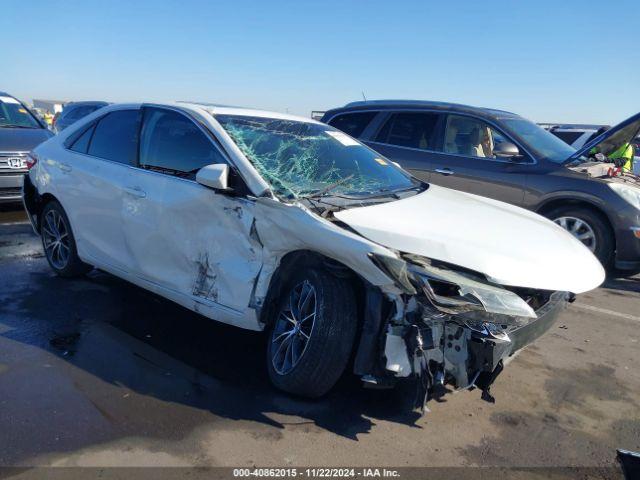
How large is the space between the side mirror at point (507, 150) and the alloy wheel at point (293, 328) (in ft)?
13.5

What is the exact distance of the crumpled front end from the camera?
2.60m

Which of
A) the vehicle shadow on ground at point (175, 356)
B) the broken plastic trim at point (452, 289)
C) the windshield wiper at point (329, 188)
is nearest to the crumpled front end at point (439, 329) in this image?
the broken plastic trim at point (452, 289)

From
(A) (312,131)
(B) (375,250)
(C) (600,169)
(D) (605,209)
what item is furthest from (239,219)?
(C) (600,169)

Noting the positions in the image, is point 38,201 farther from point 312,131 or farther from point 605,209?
point 605,209

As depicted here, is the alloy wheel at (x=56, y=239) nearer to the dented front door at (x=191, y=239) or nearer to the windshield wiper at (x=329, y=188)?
the dented front door at (x=191, y=239)

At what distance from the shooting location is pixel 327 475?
2.55m

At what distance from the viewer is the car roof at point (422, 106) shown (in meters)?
6.82

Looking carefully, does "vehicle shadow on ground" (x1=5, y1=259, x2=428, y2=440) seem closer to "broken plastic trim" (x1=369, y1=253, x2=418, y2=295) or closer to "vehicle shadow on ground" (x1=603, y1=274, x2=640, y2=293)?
"broken plastic trim" (x1=369, y1=253, x2=418, y2=295)

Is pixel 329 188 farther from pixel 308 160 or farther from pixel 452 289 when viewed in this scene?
pixel 452 289

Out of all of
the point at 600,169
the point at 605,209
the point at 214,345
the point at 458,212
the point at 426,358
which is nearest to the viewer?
the point at 426,358

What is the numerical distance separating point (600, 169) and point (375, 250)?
4947mm

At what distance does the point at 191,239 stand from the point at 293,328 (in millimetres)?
978

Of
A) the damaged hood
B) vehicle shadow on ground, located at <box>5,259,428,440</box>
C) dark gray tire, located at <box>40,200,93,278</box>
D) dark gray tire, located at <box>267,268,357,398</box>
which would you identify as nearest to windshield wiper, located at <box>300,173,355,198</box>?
the damaged hood

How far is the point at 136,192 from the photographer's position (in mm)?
3973
